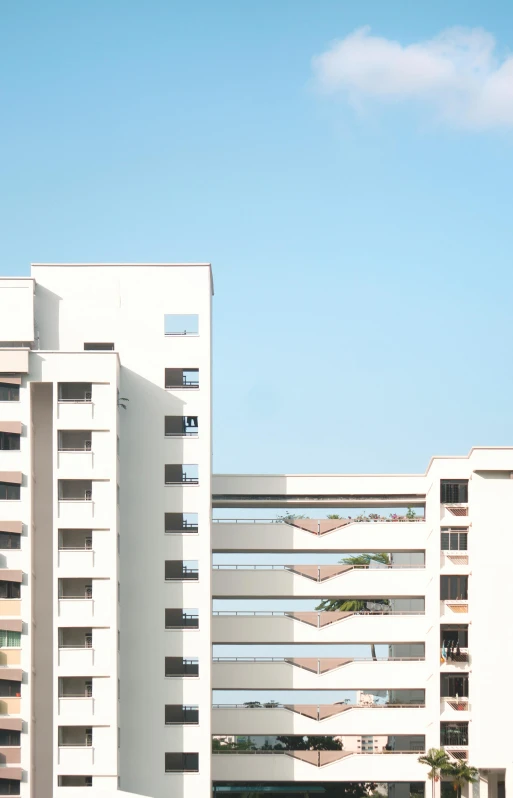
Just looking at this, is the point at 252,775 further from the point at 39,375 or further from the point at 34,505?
the point at 39,375

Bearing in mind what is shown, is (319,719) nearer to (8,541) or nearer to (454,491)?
(454,491)

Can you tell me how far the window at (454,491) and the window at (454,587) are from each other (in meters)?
3.51

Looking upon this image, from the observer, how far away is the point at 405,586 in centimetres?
5847

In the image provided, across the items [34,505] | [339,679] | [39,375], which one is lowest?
[339,679]

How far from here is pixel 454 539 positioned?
57.7m

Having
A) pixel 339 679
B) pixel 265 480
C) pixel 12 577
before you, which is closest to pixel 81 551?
pixel 12 577

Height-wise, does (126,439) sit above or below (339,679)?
above

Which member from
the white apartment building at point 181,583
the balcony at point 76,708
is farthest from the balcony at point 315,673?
the balcony at point 76,708

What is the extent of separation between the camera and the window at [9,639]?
166ft

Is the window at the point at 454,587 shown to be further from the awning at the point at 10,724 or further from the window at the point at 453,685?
the awning at the point at 10,724

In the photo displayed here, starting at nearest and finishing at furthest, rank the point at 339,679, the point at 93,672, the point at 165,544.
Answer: the point at 93,672, the point at 165,544, the point at 339,679

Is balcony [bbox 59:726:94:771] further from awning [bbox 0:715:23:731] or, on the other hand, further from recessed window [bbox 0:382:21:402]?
recessed window [bbox 0:382:21:402]

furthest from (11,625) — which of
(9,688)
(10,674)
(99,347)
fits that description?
(99,347)

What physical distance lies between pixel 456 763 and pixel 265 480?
50.9ft
